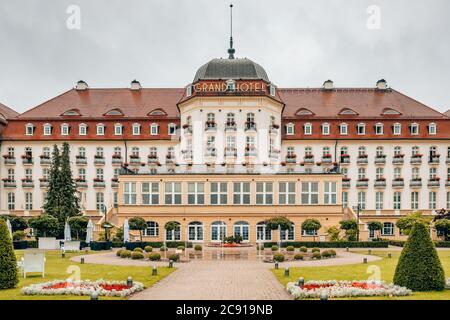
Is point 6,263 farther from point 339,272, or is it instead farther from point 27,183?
point 27,183

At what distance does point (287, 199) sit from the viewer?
53281 mm

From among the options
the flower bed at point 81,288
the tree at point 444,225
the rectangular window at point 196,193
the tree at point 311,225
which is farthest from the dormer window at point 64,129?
the flower bed at point 81,288

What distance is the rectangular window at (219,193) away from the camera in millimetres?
53438

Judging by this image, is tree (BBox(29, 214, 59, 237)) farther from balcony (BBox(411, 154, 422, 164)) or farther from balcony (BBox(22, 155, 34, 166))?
balcony (BBox(411, 154, 422, 164))

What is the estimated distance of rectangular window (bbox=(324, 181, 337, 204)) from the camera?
53.2 m

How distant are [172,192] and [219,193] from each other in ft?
14.3

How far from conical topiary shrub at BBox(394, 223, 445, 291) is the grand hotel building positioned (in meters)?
34.0

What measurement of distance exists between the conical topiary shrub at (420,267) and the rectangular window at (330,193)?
3432 centimetres

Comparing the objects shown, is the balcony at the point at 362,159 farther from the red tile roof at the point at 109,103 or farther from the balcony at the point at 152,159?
the balcony at the point at 152,159

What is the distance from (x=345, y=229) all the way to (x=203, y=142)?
17173mm

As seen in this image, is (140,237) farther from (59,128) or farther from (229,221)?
(59,128)

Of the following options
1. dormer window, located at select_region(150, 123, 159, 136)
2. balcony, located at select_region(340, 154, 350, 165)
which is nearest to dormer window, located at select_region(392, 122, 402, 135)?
balcony, located at select_region(340, 154, 350, 165)

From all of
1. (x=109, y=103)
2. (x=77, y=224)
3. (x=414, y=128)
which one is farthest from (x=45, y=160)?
(x=414, y=128)
